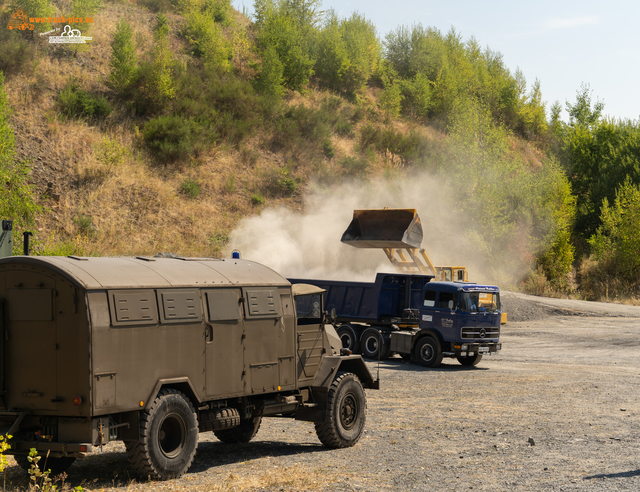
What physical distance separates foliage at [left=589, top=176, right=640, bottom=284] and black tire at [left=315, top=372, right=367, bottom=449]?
45.8 m

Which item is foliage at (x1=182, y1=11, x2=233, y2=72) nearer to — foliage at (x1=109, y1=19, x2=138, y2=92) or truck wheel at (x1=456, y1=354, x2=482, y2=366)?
foliage at (x1=109, y1=19, x2=138, y2=92)

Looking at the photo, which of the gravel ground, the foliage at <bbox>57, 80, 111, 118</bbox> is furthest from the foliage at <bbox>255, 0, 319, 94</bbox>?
the gravel ground

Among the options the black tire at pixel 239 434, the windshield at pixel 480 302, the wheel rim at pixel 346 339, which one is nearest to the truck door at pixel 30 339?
the black tire at pixel 239 434

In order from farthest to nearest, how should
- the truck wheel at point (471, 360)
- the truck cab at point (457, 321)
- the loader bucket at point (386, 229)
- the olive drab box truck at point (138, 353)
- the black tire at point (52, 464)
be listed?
1. the loader bucket at point (386, 229)
2. the truck wheel at point (471, 360)
3. the truck cab at point (457, 321)
4. the black tire at point (52, 464)
5. the olive drab box truck at point (138, 353)

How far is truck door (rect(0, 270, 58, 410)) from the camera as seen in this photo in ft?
23.8

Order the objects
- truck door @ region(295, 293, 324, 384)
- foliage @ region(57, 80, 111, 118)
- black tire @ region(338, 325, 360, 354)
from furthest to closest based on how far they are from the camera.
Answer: foliage @ region(57, 80, 111, 118) → black tire @ region(338, 325, 360, 354) → truck door @ region(295, 293, 324, 384)

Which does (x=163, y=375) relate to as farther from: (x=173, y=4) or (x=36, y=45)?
(x=173, y=4)

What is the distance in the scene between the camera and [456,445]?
34.0ft

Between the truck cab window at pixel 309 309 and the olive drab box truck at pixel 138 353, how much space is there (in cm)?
47

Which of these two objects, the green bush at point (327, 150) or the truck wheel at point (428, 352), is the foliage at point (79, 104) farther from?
the truck wheel at point (428, 352)

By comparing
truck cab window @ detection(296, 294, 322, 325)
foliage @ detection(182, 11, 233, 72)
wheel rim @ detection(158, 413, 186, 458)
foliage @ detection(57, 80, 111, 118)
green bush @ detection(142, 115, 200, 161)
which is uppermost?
foliage @ detection(182, 11, 233, 72)

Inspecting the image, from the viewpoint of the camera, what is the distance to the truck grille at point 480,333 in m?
19.8

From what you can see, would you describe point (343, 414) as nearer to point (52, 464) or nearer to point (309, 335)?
point (309, 335)

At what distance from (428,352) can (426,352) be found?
0.07m
